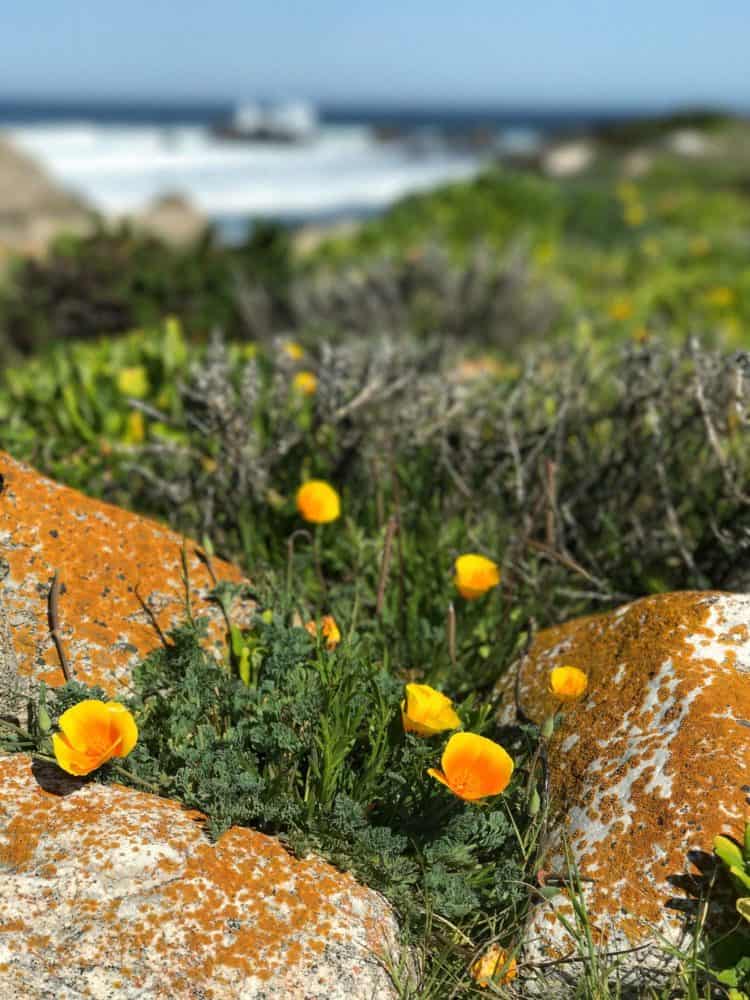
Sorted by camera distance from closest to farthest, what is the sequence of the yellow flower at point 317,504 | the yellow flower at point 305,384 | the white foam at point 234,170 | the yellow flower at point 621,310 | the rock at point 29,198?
the yellow flower at point 317,504, the yellow flower at point 305,384, the yellow flower at point 621,310, the rock at point 29,198, the white foam at point 234,170

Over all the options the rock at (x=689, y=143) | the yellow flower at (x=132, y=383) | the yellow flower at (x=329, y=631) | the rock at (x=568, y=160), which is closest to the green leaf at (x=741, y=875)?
the yellow flower at (x=329, y=631)

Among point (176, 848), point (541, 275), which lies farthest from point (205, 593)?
point (541, 275)

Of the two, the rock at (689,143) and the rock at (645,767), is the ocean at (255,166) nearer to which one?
the rock at (689,143)

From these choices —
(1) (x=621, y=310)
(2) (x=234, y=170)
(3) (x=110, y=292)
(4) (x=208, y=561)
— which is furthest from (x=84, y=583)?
(2) (x=234, y=170)

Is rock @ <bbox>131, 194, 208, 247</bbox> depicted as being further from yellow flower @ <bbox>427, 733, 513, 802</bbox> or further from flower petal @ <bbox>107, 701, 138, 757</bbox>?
yellow flower @ <bbox>427, 733, 513, 802</bbox>

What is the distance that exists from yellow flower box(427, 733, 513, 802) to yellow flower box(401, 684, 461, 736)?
0.33 feet

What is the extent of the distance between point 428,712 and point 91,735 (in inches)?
27.3

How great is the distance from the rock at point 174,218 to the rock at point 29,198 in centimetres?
109

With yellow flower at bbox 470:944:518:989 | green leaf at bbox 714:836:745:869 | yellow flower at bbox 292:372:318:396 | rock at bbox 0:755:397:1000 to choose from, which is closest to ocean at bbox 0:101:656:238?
yellow flower at bbox 292:372:318:396

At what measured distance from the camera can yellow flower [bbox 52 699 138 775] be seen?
1808mm

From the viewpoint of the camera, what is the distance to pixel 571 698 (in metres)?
2.09

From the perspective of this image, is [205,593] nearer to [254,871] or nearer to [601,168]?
[254,871]

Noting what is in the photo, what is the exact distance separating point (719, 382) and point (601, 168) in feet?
69.9

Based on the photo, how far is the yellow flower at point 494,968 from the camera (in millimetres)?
1810
